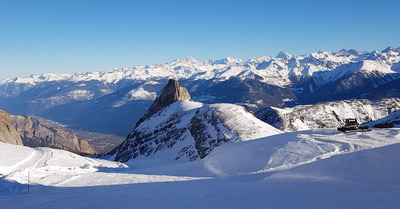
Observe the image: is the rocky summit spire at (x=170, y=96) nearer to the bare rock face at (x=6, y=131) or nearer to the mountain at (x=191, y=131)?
the mountain at (x=191, y=131)

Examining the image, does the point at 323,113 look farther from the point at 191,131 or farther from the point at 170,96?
the point at 191,131

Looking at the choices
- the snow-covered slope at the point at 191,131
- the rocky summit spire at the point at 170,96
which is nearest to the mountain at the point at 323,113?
the rocky summit spire at the point at 170,96

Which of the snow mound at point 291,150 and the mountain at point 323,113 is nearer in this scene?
the snow mound at point 291,150

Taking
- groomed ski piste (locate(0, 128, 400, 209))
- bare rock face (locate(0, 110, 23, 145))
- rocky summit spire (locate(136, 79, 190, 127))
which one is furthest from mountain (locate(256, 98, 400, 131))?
bare rock face (locate(0, 110, 23, 145))

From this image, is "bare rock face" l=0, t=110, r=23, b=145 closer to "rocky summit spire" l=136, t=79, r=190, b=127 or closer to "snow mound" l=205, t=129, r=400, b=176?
"rocky summit spire" l=136, t=79, r=190, b=127

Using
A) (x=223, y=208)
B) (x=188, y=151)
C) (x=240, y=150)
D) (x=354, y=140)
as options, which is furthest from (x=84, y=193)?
(x=188, y=151)

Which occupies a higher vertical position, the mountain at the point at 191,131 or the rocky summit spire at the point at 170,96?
the rocky summit spire at the point at 170,96

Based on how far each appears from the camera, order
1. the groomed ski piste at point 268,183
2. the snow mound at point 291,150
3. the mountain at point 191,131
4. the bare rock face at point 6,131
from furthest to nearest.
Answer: the bare rock face at point 6,131 → the mountain at point 191,131 → the snow mound at point 291,150 → the groomed ski piste at point 268,183
